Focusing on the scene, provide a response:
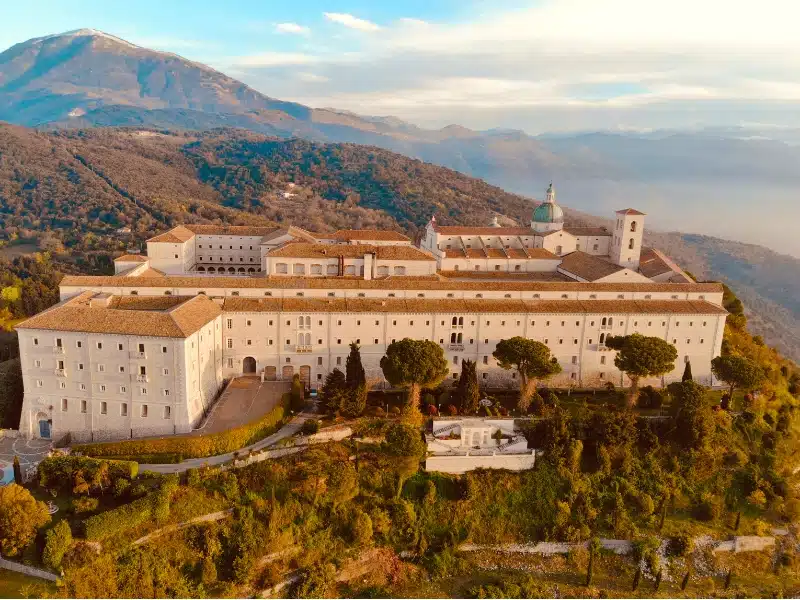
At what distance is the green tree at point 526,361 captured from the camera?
4147cm

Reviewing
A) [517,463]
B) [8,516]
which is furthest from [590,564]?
[8,516]

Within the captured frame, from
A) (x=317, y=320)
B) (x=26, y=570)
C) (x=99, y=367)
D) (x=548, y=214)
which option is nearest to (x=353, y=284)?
(x=317, y=320)

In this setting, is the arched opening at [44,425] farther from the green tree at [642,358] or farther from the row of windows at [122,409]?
the green tree at [642,358]

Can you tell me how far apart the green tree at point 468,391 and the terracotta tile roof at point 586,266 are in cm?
1628

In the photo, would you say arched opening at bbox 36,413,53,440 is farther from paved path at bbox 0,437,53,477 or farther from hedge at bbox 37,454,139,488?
hedge at bbox 37,454,139,488

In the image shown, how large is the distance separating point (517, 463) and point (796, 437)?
21743 mm

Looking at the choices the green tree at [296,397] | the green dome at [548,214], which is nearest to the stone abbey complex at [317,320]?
the green tree at [296,397]

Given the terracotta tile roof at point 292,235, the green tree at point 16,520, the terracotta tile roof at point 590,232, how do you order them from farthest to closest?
the terracotta tile roof at point 590,232
the terracotta tile roof at point 292,235
the green tree at point 16,520

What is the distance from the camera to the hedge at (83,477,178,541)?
101 feet

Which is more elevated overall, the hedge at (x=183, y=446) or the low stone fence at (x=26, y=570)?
the hedge at (x=183, y=446)

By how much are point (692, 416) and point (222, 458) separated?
2939 cm

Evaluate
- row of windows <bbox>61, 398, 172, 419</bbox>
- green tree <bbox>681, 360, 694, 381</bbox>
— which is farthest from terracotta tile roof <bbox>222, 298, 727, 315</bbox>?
row of windows <bbox>61, 398, 172, 419</bbox>

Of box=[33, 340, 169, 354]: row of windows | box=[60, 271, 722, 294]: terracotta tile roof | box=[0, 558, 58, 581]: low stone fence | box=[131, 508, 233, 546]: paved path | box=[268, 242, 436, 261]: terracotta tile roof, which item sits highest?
box=[268, 242, 436, 261]: terracotta tile roof

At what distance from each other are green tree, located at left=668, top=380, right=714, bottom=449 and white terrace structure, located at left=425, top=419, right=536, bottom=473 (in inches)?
402
